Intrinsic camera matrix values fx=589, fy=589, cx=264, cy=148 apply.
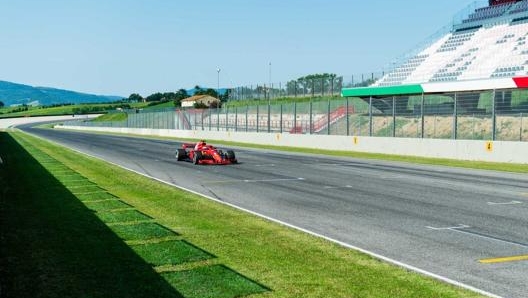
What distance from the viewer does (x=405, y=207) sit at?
12.1 metres

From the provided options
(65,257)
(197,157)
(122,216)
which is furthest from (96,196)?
(197,157)

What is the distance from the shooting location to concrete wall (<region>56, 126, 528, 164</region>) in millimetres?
24250

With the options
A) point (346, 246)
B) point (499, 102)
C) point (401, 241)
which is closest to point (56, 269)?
point (346, 246)

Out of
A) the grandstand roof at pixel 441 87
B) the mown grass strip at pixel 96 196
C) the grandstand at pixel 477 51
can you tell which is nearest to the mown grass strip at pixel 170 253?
the mown grass strip at pixel 96 196

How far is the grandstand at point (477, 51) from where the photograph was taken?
41.6 m

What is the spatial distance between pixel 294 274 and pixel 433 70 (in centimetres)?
4547

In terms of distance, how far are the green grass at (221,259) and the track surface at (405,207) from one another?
676 millimetres

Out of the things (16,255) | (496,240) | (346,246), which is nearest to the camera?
(16,255)

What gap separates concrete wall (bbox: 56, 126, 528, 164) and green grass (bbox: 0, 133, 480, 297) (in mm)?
16333

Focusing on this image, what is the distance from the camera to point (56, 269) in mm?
6836

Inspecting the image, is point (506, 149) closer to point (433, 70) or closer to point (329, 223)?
point (329, 223)

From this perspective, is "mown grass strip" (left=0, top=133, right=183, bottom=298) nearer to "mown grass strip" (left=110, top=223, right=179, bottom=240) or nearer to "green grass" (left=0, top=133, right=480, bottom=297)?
"green grass" (left=0, top=133, right=480, bottom=297)

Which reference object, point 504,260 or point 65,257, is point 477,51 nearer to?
point 504,260

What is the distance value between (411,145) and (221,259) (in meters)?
23.7
